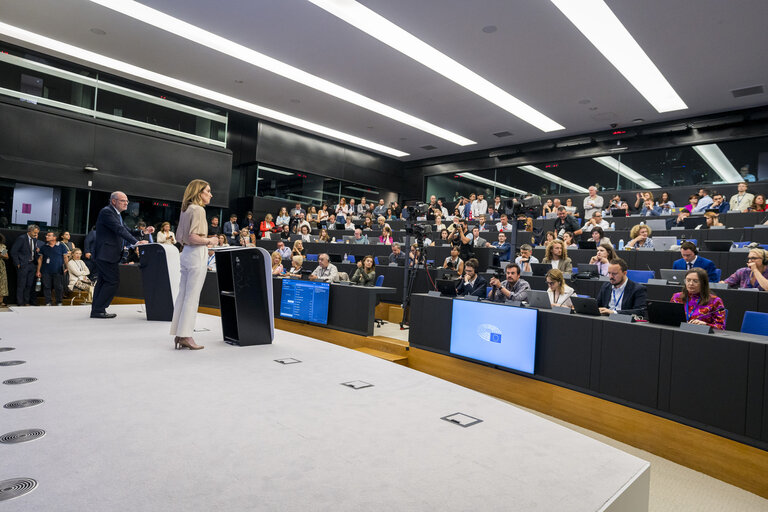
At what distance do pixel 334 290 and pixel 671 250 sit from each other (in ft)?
15.3

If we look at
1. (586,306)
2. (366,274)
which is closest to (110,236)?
(366,274)

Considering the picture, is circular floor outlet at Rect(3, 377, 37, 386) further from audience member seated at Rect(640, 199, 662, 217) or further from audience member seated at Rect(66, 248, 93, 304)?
audience member seated at Rect(640, 199, 662, 217)

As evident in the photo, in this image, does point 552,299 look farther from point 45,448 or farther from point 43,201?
point 43,201

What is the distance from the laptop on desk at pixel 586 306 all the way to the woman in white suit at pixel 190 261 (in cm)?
294

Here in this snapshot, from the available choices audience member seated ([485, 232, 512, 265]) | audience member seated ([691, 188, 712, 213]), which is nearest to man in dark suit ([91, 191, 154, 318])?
audience member seated ([485, 232, 512, 265])

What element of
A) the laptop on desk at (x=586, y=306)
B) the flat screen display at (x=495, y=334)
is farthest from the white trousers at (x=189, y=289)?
the laptop on desk at (x=586, y=306)

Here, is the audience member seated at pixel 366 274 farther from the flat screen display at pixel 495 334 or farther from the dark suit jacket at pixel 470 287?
the flat screen display at pixel 495 334

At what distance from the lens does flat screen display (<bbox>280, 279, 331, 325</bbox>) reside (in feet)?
19.3

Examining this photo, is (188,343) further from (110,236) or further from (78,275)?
Result: (78,275)

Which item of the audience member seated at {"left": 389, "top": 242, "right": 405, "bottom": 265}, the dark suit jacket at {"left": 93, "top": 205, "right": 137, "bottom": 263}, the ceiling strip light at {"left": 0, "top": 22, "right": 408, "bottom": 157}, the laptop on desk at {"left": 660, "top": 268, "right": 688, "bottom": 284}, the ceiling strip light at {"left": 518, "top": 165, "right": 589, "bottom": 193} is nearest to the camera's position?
the dark suit jacket at {"left": 93, "top": 205, "right": 137, "bottom": 263}

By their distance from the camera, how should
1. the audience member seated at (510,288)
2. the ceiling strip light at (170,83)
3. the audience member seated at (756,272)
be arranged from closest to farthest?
the audience member seated at (756,272) → the audience member seated at (510,288) → the ceiling strip light at (170,83)

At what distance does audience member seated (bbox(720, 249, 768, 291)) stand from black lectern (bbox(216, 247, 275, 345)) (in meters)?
4.78

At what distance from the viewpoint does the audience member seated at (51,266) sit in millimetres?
7852

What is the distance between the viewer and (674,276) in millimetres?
5027
